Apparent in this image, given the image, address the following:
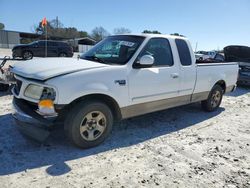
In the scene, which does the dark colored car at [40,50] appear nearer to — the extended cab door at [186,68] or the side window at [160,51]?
the extended cab door at [186,68]

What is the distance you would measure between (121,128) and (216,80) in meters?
3.05

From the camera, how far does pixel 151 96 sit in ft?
14.8

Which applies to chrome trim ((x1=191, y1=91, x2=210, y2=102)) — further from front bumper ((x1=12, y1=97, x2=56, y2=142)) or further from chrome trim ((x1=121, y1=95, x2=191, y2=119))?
front bumper ((x1=12, y1=97, x2=56, y2=142))

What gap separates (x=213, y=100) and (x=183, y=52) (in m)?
2.09

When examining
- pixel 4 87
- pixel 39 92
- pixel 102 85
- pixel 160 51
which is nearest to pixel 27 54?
pixel 4 87

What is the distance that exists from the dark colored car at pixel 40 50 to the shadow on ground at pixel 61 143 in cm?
1667

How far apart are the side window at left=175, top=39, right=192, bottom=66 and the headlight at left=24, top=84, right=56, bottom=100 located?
2.93m

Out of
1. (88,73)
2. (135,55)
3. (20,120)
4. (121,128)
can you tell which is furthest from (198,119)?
(20,120)

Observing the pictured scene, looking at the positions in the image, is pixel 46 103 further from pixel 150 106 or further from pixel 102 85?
pixel 150 106

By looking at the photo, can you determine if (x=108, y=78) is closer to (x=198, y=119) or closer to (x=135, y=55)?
(x=135, y=55)

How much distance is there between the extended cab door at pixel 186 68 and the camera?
200 inches

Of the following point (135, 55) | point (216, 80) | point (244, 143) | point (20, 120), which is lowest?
point (244, 143)

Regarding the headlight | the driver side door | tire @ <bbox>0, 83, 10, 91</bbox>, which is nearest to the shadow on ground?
the driver side door

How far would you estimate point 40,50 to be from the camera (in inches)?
819
